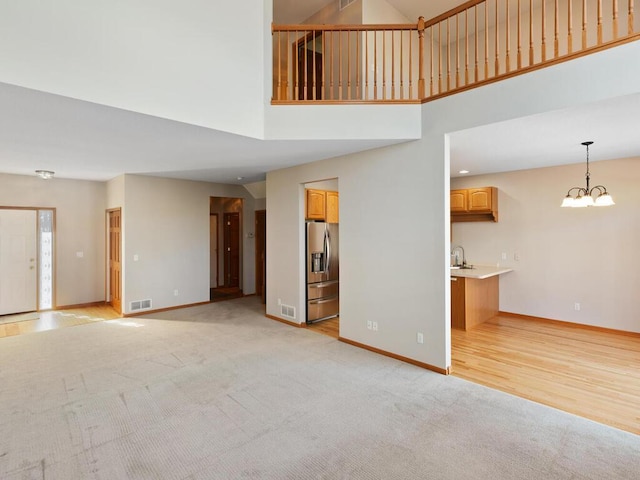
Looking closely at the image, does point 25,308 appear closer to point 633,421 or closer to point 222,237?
point 222,237

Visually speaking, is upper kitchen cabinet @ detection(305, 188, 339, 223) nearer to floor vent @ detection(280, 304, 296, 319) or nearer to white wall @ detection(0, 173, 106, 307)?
floor vent @ detection(280, 304, 296, 319)

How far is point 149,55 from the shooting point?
2.84m

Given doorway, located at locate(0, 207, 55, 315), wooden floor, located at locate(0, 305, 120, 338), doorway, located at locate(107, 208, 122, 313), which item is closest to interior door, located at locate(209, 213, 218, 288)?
doorway, located at locate(107, 208, 122, 313)

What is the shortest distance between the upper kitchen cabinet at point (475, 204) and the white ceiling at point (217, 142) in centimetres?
43

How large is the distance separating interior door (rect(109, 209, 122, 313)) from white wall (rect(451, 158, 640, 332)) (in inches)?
262

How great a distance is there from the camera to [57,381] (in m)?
3.43

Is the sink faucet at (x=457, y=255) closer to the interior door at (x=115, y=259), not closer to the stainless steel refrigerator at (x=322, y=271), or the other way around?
the stainless steel refrigerator at (x=322, y=271)

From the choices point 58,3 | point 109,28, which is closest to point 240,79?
point 109,28

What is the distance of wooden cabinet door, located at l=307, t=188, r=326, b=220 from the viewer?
5.52 meters

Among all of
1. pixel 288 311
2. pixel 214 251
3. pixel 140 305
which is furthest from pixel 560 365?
pixel 214 251

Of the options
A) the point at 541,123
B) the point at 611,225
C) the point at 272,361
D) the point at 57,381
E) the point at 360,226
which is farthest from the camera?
the point at 611,225

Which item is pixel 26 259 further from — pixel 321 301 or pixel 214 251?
pixel 321 301

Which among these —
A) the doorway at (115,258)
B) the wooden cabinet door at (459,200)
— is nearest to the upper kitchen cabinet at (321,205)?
the wooden cabinet door at (459,200)

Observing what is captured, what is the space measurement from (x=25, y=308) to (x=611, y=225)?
32.8 ft
